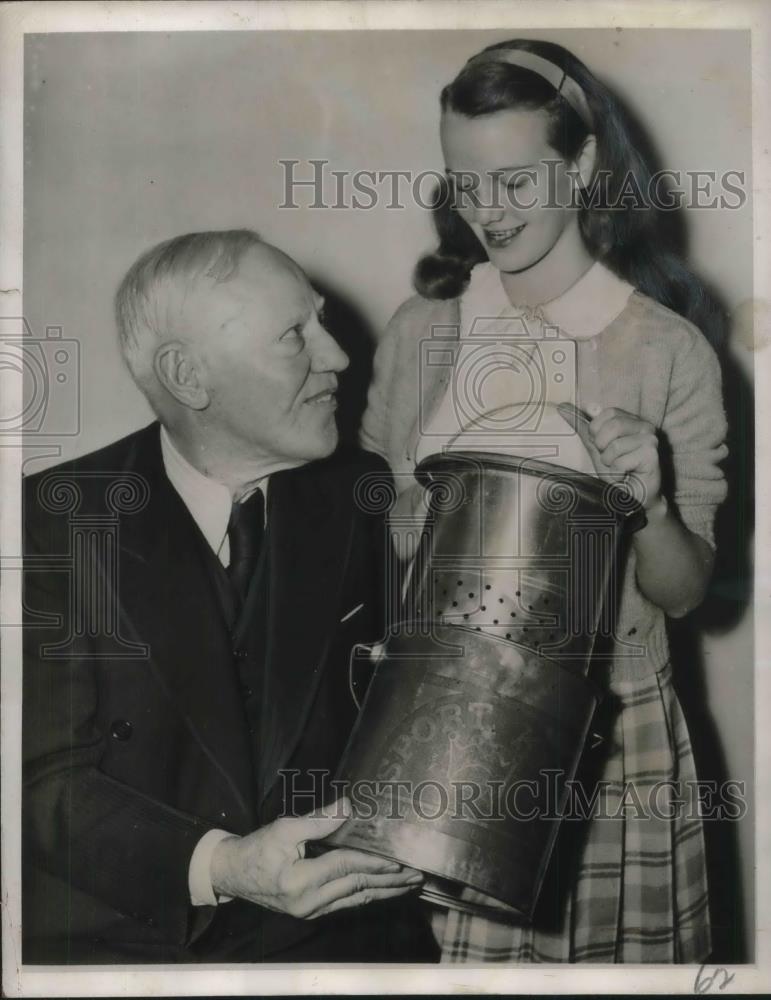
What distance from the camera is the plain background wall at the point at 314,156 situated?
146 cm

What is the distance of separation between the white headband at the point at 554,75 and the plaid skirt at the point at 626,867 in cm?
73

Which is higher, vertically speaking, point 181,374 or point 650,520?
point 181,374

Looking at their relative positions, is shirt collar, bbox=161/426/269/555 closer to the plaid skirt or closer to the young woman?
the young woman

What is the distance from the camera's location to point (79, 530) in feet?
4.79

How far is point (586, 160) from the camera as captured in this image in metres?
1.44

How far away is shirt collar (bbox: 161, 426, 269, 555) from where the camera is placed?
143 centimetres

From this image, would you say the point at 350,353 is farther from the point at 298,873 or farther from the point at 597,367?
the point at 298,873

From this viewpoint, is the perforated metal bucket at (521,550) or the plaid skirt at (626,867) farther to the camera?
the plaid skirt at (626,867)

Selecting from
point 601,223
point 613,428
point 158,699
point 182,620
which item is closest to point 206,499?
point 182,620

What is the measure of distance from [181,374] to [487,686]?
21.4 inches

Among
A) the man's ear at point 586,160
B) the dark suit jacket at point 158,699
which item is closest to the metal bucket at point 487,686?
the dark suit jacket at point 158,699

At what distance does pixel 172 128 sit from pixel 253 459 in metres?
0.45

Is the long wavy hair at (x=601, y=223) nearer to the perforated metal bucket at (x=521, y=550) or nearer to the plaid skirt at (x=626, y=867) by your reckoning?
the perforated metal bucket at (x=521, y=550)

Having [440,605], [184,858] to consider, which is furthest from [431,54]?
[184,858]
